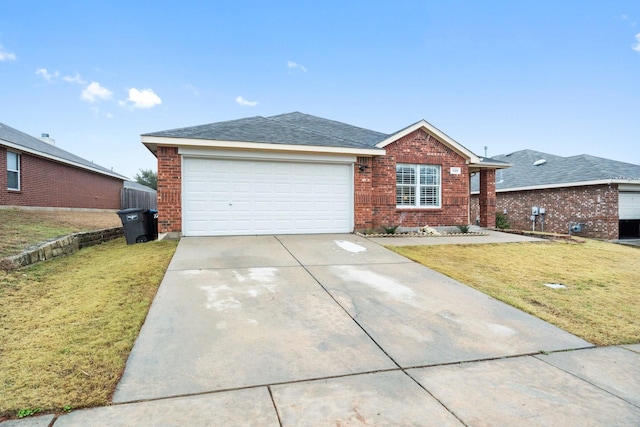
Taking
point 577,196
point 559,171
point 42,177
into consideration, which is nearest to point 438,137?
point 577,196

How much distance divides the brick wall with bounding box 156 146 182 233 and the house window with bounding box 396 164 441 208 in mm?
7278

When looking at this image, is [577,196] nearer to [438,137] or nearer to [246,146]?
[438,137]

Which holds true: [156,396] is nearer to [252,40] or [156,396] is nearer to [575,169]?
[252,40]

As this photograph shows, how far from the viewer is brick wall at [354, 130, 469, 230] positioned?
1096 cm

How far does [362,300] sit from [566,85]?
55.2 ft

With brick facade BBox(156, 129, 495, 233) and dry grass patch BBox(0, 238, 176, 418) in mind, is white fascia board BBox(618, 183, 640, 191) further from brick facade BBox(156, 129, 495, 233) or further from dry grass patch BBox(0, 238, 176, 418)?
dry grass patch BBox(0, 238, 176, 418)

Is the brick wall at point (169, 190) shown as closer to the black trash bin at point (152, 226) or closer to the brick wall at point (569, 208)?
the black trash bin at point (152, 226)

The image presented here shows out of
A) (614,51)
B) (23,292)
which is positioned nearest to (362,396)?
(23,292)

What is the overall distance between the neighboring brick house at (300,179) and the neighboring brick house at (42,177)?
9.80 metres

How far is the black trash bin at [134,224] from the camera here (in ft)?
29.3

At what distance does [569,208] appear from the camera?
17.0 m

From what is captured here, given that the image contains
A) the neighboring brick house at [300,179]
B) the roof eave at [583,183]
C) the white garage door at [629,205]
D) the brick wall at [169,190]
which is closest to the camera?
the brick wall at [169,190]

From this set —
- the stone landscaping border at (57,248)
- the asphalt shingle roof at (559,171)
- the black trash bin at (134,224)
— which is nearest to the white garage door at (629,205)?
the asphalt shingle roof at (559,171)

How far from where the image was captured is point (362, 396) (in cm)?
255
